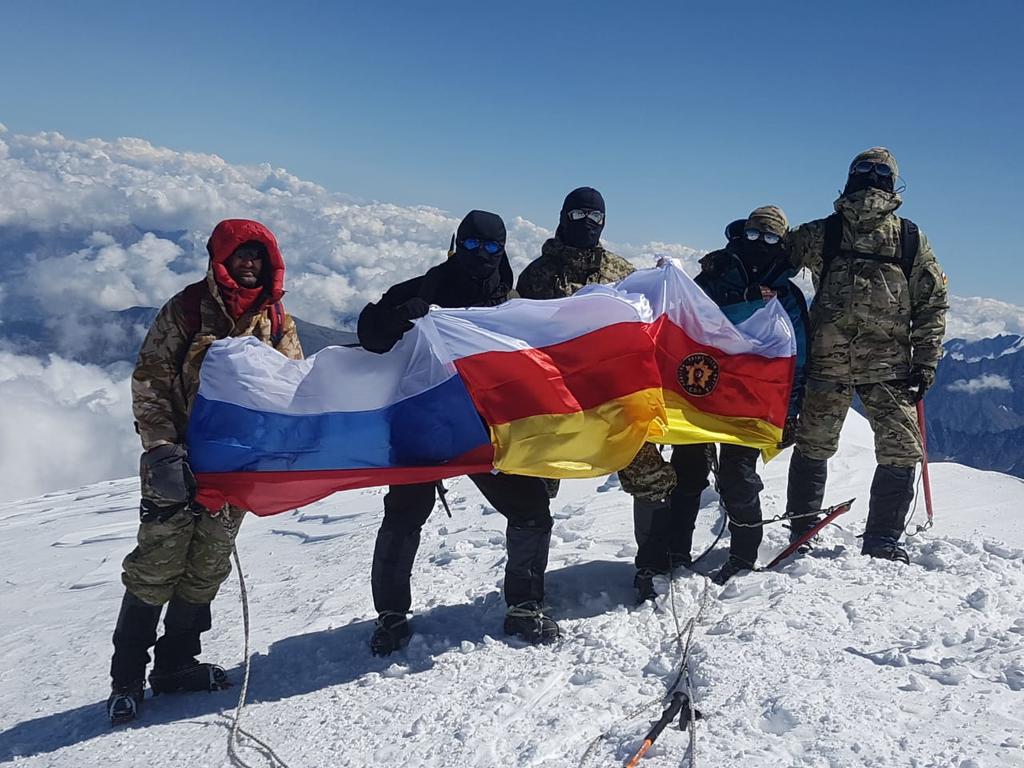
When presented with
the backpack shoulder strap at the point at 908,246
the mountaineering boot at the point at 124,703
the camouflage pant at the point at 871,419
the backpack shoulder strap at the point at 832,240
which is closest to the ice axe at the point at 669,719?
the mountaineering boot at the point at 124,703

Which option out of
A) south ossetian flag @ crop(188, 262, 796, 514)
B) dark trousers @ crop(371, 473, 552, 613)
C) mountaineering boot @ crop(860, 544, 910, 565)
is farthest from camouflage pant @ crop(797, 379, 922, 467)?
dark trousers @ crop(371, 473, 552, 613)

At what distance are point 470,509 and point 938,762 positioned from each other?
23.4 ft

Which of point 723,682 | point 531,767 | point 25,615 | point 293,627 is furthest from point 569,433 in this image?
point 25,615

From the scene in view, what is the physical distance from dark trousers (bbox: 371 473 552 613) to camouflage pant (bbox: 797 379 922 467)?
264cm

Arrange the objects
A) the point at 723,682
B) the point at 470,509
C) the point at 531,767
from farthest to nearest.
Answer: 1. the point at 470,509
2. the point at 723,682
3. the point at 531,767

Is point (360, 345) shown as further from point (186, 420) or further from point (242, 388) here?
point (186, 420)

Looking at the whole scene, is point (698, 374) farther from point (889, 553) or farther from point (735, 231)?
point (889, 553)

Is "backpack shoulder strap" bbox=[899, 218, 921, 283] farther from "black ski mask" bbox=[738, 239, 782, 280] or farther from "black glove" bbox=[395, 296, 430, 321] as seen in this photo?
"black glove" bbox=[395, 296, 430, 321]

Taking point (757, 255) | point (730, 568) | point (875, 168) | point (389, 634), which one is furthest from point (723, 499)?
point (875, 168)

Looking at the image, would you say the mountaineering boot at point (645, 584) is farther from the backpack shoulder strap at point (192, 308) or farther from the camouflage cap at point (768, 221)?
the backpack shoulder strap at point (192, 308)

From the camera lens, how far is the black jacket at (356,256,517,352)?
15.0 feet

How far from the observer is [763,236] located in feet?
18.3

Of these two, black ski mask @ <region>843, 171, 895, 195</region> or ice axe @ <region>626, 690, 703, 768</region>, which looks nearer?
ice axe @ <region>626, 690, 703, 768</region>

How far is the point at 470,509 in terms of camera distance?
971cm
